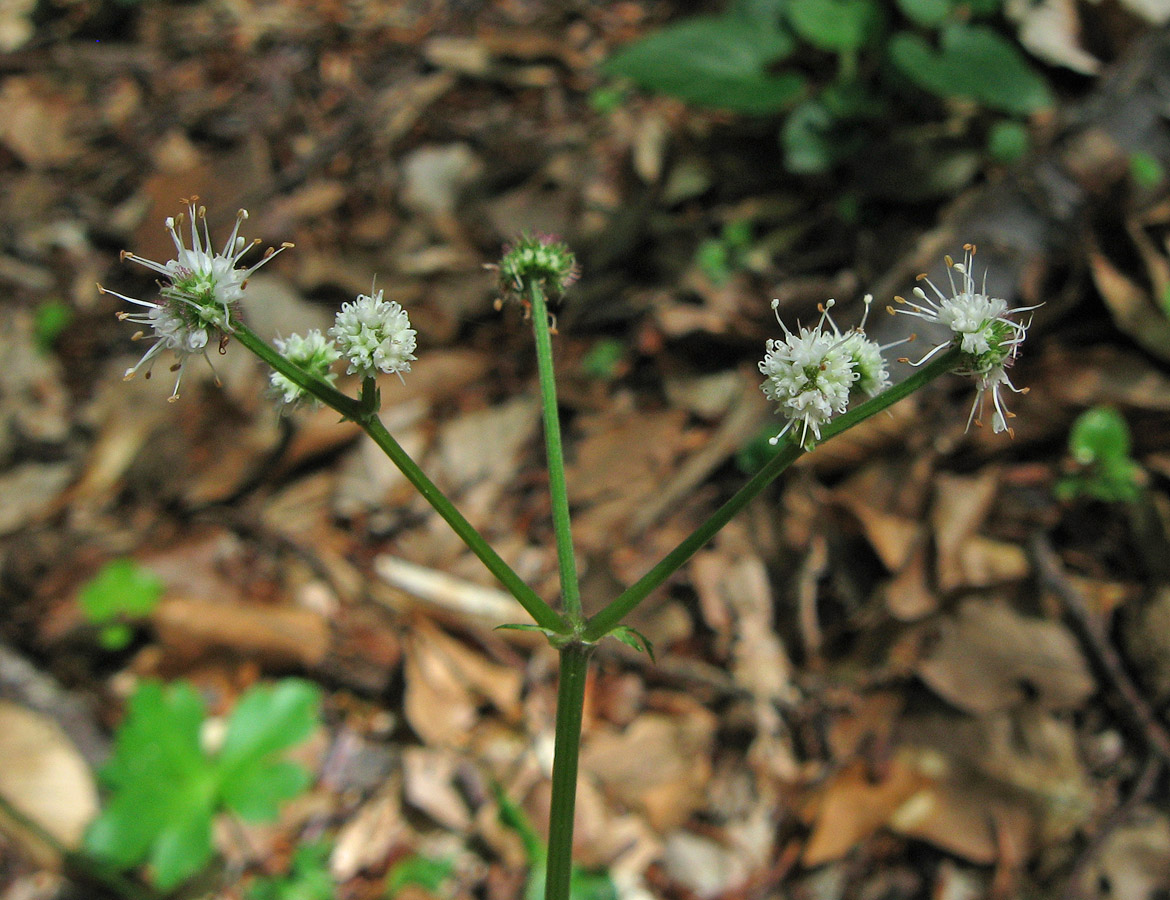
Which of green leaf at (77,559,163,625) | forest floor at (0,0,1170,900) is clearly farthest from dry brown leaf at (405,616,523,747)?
green leaf at (77,559,163,625)

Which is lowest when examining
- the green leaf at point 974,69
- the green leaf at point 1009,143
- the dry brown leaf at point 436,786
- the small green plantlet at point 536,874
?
the small green plantlet at point 536,874

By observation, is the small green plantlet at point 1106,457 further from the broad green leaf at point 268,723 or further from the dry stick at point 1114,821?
the broad green leaf at point 268,723

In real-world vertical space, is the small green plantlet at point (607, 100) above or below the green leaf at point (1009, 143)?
above

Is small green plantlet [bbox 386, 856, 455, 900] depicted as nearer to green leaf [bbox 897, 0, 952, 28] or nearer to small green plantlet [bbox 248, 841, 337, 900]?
small green plantlet [bbox 248, 841, 337, 900]

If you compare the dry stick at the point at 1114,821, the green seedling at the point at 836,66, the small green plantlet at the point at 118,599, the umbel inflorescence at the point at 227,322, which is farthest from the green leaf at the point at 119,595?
the dry stick at the point at 1114,821

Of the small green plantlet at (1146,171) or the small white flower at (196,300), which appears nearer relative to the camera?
the small white flower at (196,300)

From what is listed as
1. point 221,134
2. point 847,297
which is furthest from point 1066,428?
point 221,134

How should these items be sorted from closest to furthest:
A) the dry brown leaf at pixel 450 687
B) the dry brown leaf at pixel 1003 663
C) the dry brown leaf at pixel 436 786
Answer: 1. the dry brown leaf at pixel 1003 663
2. the dry brown leaf at pixel 436 786
3. the dry brown leaf at pixel 450 687

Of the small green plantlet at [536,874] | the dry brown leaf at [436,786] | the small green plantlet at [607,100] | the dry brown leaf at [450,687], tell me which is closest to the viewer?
the small green plantlet at [536,874]
